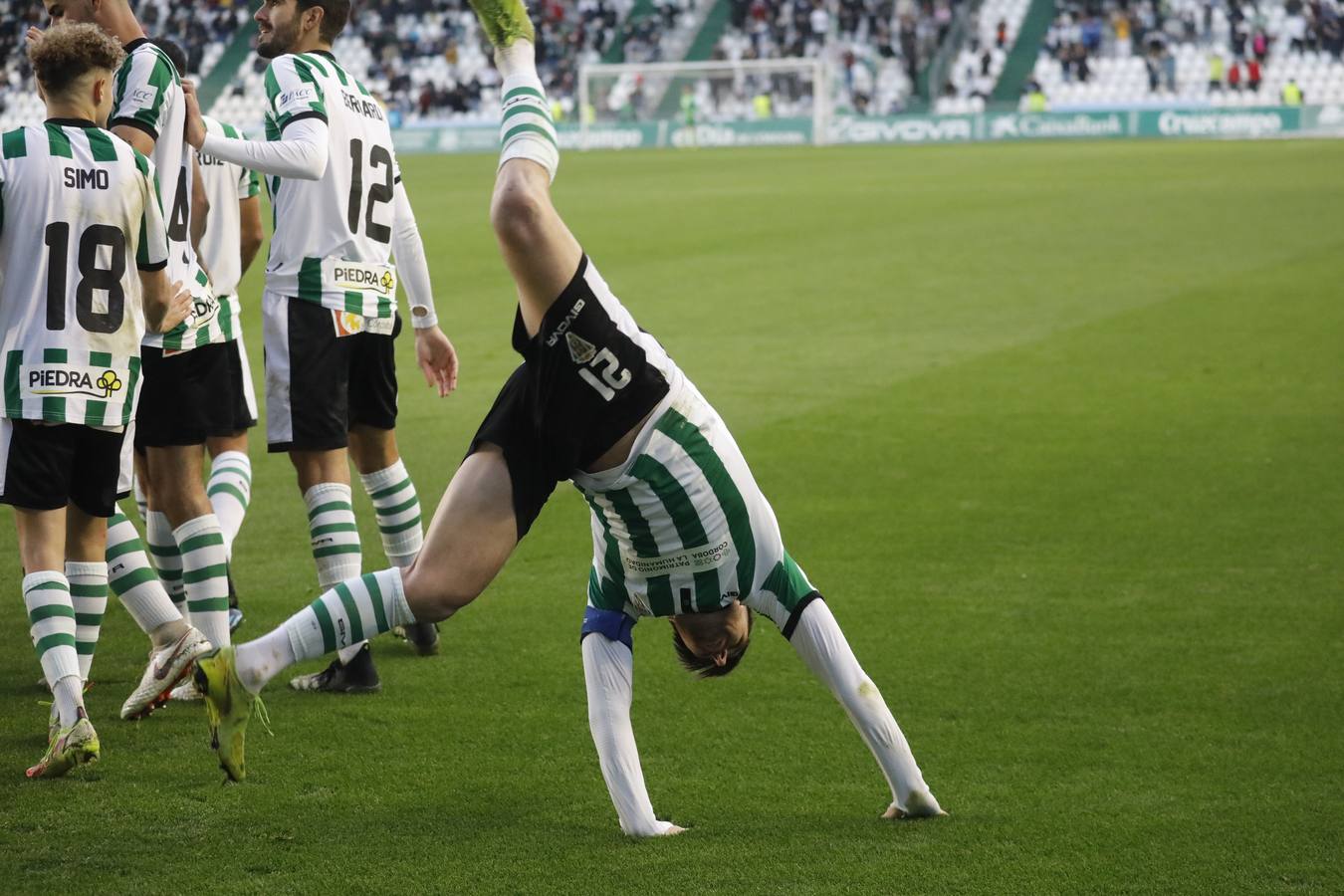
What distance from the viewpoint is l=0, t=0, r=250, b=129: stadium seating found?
4509cm

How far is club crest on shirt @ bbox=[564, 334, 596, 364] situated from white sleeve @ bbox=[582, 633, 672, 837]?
30.4 inches

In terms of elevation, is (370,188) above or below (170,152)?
below

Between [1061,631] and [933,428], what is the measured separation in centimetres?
376

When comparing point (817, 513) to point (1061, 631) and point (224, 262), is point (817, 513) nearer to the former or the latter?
point (1061, 631)

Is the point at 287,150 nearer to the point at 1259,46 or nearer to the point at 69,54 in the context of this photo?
the point at 69,54

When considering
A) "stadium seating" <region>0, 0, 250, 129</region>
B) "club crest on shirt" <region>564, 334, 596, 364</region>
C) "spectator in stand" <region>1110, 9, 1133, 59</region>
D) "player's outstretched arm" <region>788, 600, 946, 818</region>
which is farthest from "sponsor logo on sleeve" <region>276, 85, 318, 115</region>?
"stadium seating" <region>0, 0, 250, 129</region>

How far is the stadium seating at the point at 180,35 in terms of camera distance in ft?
148

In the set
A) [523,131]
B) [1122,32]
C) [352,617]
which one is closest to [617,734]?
[352,617]

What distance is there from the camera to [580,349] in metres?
3.77

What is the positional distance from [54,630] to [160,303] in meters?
0.98

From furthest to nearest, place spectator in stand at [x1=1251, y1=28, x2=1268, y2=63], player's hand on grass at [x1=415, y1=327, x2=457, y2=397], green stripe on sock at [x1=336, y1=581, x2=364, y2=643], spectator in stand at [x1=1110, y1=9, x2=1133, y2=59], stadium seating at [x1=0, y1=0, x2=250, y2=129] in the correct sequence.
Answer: stadium seating at [x1=0, y1=0, x2=250, y2=129] < spectator in stand at [x1=1110, y1=9, x2=1133, y2=59] < spectator in stand at [x1=1251, y1=28, x2=1268, y2=63] < player's hand on grass at [x1=415, y1=327, x2=457, y2=397] < green stripe on sock at [x1=336, y1=581, x2=364, y2=643]

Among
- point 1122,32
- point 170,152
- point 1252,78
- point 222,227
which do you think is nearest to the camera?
point 170,152

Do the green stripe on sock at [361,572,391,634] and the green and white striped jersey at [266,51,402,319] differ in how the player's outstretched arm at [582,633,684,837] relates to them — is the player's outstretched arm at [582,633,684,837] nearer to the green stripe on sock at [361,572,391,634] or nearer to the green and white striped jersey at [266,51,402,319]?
the green stripe on sock at [361,572,391,634]

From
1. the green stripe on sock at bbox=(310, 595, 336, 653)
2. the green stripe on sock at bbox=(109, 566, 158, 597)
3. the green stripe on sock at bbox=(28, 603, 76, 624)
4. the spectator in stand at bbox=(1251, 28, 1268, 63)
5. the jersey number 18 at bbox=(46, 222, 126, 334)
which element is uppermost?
the jersey number 18 at bbox=(46, 222, 126, 334)
